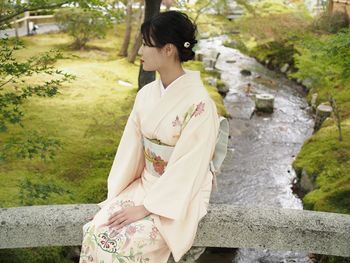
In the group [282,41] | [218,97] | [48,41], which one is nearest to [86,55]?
[48,41]

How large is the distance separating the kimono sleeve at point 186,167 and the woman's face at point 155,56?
35 cm

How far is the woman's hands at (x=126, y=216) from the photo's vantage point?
2420 mm

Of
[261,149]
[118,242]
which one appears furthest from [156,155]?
[261,149]

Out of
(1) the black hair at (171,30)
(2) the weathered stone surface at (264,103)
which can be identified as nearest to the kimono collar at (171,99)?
(1) the black hair at (171,30)

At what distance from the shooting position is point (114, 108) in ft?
31.2

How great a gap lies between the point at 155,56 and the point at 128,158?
74cm

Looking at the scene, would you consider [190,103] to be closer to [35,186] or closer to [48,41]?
[35,186]

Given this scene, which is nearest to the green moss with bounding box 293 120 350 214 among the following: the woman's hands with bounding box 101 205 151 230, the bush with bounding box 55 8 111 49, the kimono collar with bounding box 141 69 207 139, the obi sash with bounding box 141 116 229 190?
the obi sash with bounding box 141 116 229 190

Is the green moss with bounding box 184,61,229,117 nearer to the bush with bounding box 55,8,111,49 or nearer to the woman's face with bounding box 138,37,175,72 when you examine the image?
the bush with bounding box 55,8,111,49

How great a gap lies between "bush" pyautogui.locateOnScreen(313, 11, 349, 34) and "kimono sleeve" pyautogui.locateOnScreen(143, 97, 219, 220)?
576 inches

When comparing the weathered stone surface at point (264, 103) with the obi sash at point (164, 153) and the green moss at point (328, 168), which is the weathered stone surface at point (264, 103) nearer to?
the green moss at point (328, 168)

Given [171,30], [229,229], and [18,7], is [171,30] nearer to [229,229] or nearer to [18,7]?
[229,229]

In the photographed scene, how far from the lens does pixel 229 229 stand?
2596 millimetres

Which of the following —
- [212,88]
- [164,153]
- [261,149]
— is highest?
[164,153]
